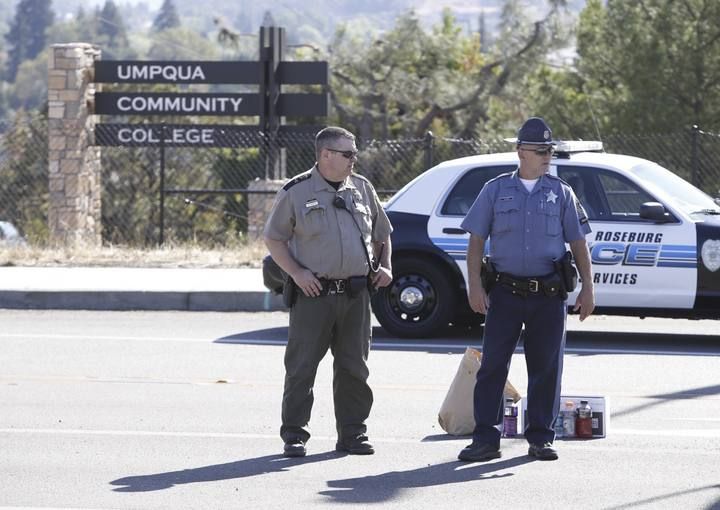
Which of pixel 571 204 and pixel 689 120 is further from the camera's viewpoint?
pixel 689 120

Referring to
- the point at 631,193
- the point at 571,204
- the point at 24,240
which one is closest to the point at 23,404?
the point at 571,204

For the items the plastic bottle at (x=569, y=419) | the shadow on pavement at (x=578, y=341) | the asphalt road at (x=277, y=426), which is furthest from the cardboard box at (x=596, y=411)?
the shadow on pavement at (x=578, y=341)

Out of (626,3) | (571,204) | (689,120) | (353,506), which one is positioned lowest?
(353,506)

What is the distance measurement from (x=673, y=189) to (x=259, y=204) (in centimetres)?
985

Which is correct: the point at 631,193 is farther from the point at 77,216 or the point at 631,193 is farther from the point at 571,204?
the point at 77,216

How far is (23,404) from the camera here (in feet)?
29.5

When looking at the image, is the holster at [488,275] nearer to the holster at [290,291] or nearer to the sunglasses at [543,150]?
the sunglasses at [543,150]

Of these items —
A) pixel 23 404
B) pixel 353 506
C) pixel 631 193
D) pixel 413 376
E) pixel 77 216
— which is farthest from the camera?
pixel 77 216

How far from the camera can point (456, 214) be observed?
471 inches

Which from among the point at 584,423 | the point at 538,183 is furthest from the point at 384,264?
the point at 584,423

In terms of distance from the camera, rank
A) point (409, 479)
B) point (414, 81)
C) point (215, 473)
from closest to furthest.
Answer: point (409, 479) → point (215, 473) → point (414, 81)

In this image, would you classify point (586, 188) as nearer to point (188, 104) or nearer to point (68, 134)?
point (188, 104)

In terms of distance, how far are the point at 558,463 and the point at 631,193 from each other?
4.74m

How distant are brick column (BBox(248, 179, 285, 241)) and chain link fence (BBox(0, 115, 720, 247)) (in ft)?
1.33
